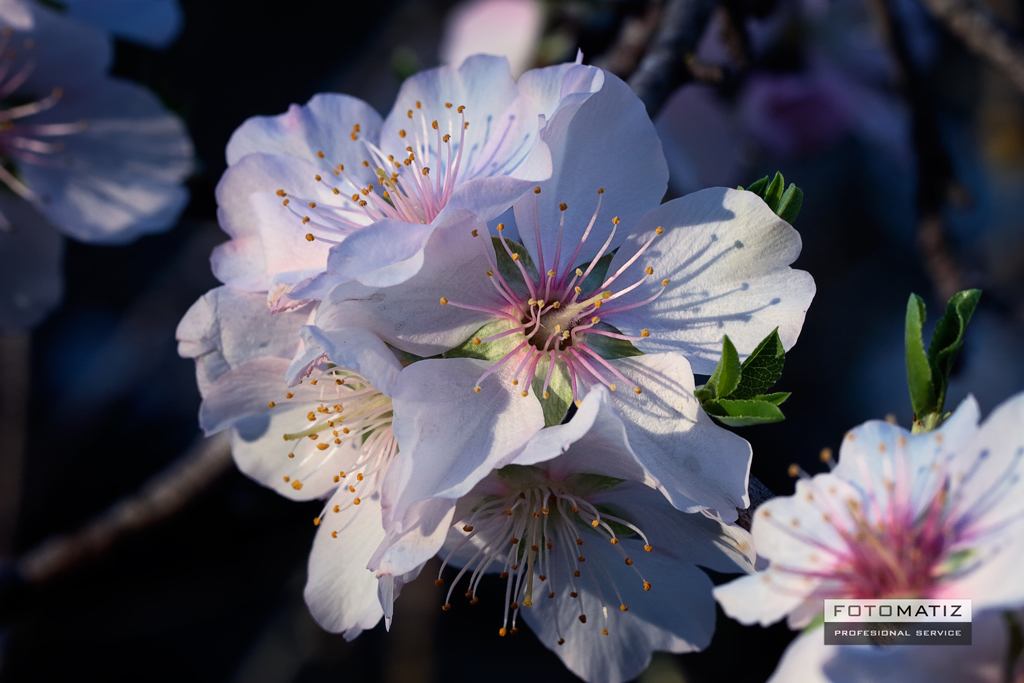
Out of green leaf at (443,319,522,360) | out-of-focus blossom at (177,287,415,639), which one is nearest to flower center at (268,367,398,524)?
out-of-focus blossom at (177,287,415,639)

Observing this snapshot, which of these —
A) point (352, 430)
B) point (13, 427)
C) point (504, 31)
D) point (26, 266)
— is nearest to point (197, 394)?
point (13, 427)

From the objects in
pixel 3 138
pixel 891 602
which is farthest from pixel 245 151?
pixel 891 602

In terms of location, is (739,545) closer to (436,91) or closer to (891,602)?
(891,602)

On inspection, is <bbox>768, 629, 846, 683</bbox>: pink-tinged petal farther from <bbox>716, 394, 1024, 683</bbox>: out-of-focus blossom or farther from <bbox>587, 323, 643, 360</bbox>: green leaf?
<bbox>587, 323, 643, 360</bbox>: green leaf

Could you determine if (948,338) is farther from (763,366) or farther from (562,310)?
(562,310)

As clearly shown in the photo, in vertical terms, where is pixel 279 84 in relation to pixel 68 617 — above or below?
above

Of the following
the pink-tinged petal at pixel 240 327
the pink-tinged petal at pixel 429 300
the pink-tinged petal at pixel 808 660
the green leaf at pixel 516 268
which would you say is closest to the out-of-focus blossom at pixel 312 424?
the pink-tinged petal at pixel 240 327
